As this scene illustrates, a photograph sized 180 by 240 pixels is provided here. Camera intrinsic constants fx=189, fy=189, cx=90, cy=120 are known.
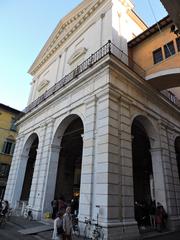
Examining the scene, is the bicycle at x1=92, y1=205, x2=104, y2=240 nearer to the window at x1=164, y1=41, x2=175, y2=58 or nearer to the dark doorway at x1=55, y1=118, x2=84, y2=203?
the dark doorway at x1=55, y1=118, x2=84, y2=203

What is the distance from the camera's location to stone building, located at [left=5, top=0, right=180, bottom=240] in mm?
9094

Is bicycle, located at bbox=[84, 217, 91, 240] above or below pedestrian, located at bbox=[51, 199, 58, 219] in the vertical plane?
below

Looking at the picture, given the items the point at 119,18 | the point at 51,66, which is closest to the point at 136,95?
the point at 119,18

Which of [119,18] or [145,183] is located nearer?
[119,18]

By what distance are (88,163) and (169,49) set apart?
29.9ft

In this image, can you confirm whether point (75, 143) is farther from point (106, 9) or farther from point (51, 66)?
point (106, 9)

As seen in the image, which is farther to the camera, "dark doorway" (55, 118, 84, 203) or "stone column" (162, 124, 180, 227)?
"dark doorway" (55, 118, 84, 203)

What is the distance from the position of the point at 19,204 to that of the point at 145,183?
15282 millimetres

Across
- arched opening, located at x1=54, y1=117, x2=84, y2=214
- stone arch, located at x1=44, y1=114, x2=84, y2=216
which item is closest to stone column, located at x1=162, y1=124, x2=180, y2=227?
stone arch, located at x1=44, y1=114, x2=84, y2=216

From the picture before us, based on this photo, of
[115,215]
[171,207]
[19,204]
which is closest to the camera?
[115,215]

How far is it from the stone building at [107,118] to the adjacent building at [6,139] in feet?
29.0

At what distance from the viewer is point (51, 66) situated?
2080 centimetres

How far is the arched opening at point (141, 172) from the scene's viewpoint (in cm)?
1257

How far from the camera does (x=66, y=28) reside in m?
19.7
